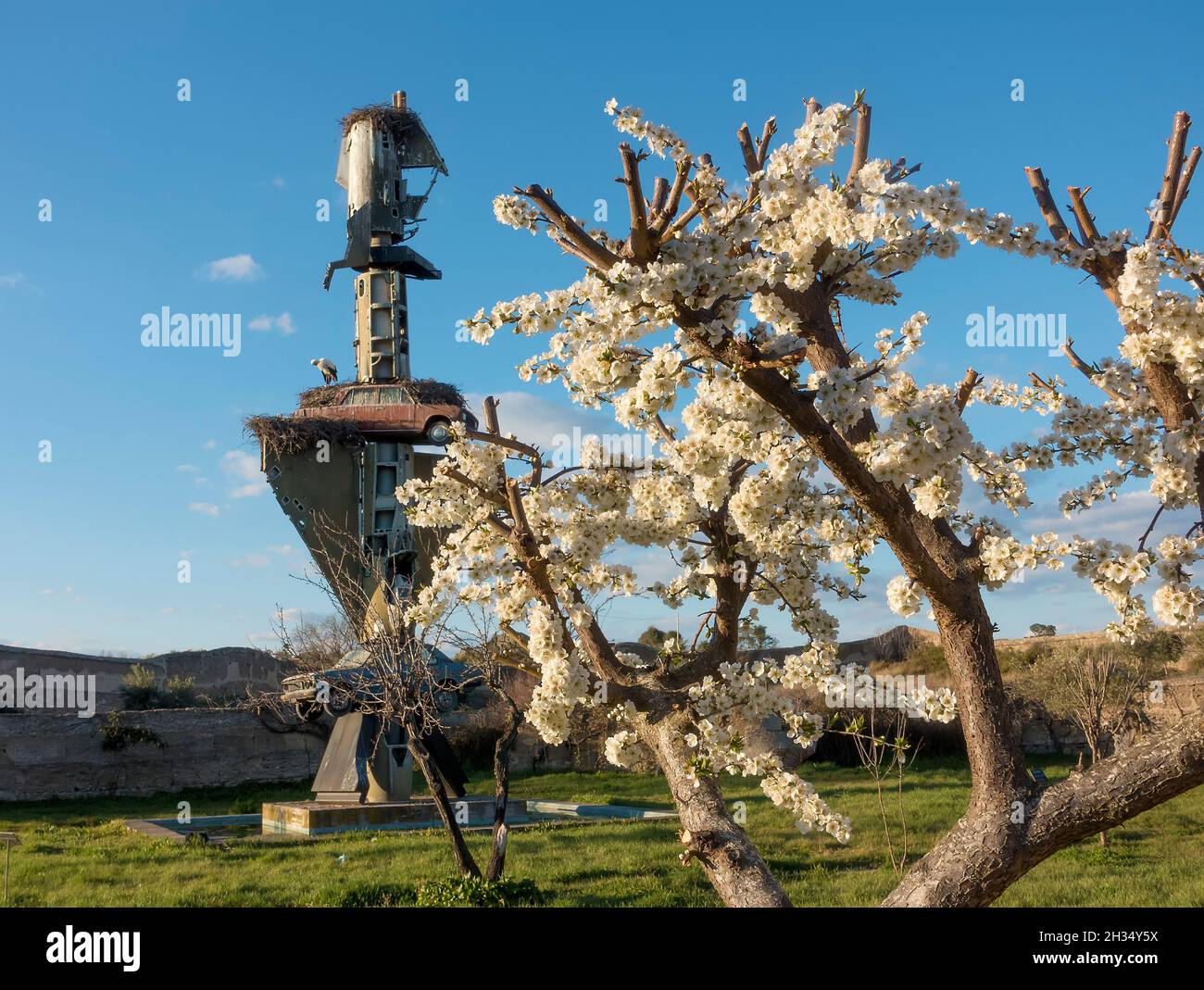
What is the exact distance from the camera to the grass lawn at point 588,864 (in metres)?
11.0

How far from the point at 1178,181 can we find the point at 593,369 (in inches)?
Result: 149

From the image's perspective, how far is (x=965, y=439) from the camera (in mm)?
4402

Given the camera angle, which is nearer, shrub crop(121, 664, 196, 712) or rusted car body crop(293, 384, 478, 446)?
rusted car body crop(293, 384, 478, 446)

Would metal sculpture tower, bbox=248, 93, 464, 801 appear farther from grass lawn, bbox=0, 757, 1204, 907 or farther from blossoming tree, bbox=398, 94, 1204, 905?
blossoming tree, bbox=398, 94, 1204, 905

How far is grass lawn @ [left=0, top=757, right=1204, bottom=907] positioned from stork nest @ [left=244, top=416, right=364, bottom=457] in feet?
31.3

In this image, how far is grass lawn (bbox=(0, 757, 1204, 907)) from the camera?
1098 centimetres

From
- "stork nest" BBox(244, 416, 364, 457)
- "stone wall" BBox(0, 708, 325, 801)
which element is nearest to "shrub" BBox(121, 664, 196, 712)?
"stone wall" BBox(0, 708, 325, 801)

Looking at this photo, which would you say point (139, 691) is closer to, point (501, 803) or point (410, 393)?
point (410, 393)

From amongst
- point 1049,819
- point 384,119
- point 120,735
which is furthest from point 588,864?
point 384,119

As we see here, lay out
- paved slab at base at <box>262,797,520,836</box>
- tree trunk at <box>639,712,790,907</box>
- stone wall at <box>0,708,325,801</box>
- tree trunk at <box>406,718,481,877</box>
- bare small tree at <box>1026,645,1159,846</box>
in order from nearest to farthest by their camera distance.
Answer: tree trunk at <box>639,712,790,907</box> → tree trunk at <box>406,718,481,877</box> → bare small tree at <box>1026,645,1159,846</box> → paved slab at base at <box>262,797,520,836</box> → stone wall at <box>0,708,325,801</box>

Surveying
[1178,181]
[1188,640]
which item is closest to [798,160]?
[1178,181]

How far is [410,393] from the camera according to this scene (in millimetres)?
25172

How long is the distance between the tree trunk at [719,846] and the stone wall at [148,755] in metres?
22.1
